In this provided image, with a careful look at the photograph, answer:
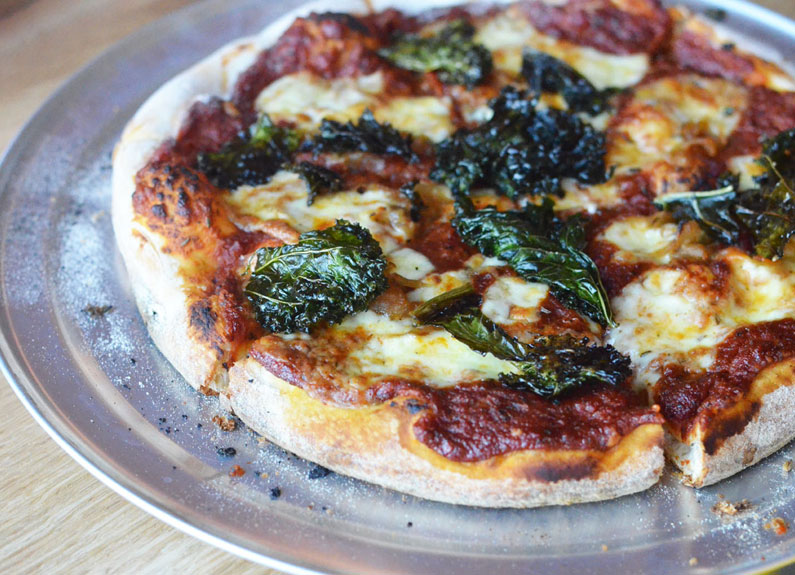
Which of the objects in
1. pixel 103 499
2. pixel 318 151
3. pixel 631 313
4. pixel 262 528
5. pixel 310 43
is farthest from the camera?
pixel 310 43

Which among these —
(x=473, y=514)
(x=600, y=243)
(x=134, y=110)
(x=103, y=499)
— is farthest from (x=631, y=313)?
(x=134, y=110)

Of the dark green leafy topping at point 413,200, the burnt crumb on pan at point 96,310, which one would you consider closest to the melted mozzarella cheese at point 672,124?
the dark green leafy topping at point 413,200

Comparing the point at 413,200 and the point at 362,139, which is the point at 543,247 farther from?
the point at 362,139

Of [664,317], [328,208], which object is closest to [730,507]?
[664,317]

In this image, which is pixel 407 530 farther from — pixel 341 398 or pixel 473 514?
pixel 341 398

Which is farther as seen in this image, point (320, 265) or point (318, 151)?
point (318, 151)

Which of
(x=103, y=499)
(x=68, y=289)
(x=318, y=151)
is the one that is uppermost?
(x=318, y=151)
